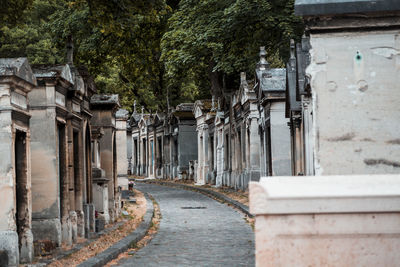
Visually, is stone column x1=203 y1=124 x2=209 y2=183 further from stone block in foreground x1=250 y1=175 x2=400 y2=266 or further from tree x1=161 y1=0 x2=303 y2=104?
stone block in foreground x1=250 y1=175 x2=400 y2=266

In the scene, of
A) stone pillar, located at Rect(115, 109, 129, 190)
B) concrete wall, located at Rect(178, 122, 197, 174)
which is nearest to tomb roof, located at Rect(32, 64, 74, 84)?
stone pillar, located at Rect(115, 109, 129, 190)

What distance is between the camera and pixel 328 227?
4.14 m

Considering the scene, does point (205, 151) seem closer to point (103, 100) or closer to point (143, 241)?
point (103, 100)

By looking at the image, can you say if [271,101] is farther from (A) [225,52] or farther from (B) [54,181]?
(B) [54,181]

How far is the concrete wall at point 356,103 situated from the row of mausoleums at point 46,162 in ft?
13.9

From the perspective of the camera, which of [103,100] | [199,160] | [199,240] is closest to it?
[199,240]

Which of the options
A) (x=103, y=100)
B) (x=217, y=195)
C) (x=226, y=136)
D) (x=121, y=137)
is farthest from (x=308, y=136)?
(x=226, y=136)

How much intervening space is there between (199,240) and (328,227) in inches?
359

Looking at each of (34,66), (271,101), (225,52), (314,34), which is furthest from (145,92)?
(314,34)

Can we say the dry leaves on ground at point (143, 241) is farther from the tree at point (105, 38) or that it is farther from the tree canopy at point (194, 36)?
the tree canopy at point (194, 36)

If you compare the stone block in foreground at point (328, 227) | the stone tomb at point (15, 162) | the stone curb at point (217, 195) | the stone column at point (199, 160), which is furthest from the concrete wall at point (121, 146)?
the stone block in foreground at point (328, 227)

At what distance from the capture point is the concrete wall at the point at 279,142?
2008 cm

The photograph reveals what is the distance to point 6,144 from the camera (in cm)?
866

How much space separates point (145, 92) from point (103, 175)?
30883mm
